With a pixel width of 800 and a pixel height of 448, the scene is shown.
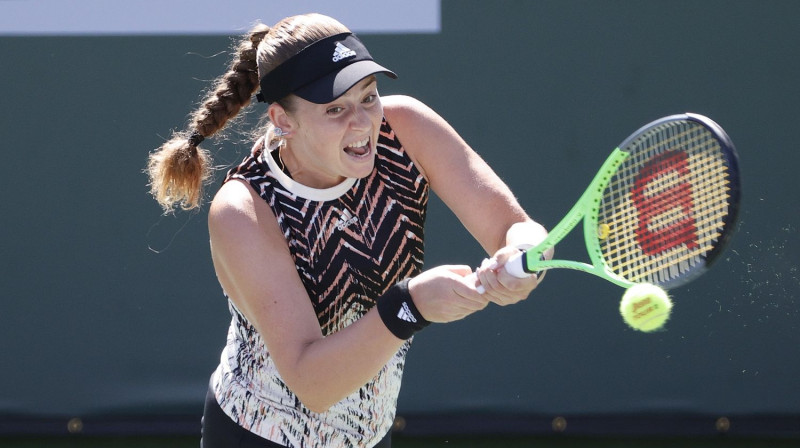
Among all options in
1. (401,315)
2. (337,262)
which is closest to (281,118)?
(337,262)

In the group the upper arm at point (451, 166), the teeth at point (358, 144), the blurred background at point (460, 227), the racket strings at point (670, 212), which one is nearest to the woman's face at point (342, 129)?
the teeth at point (358, 144)

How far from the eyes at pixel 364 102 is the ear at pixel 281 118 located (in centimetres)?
10

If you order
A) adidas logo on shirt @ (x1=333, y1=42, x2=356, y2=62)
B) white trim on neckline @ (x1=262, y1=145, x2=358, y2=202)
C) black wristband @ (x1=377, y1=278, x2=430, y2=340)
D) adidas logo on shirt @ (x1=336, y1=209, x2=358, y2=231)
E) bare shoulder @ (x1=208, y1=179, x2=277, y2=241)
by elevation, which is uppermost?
adidas logo on shirt @ (x1=333, y1=42, x2=356, y2=62)

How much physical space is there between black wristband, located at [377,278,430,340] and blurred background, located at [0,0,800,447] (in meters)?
1.91

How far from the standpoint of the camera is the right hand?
1.83 metres

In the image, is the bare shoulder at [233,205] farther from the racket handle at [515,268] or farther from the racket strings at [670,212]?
the racket strings at [670,212]

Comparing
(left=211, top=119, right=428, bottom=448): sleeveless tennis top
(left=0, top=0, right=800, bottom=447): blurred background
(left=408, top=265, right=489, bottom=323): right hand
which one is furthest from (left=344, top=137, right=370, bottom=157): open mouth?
(left=0, top=0, right=800, bottom=447): blurred background

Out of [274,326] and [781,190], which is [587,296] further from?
[274,326]

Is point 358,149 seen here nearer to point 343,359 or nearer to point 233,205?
point 233,205

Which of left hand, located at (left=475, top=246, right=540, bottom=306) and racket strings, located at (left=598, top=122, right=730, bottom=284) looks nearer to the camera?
left hand, located at (left=475, top=246, right=540, bottom=306)

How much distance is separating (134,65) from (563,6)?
1536mm

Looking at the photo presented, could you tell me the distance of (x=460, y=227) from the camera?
148 inches

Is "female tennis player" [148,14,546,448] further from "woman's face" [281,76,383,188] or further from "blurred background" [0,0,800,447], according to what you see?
"blurred background" [0,0,800,447]

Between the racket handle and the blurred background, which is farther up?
the racket handle
